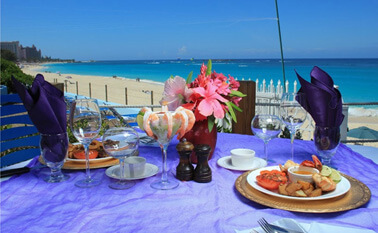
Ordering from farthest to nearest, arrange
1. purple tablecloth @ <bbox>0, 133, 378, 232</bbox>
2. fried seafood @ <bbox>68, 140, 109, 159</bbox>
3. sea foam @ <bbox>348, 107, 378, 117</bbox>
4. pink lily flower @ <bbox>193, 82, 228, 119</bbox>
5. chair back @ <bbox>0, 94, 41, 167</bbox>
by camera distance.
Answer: sea foam @ <bbox>348, 107, 378, 117</bbox>, chair back @ <bbox>0, 94, 41, 167</bbox>, fried seafood @ <bbox>68, 140, 109, 159</bbox>, pink lily flower @ <bbox>193, 82, 228, 119</bbox>, purple tablecloth @ <bbox>0, 133, 378, 232</bbox>

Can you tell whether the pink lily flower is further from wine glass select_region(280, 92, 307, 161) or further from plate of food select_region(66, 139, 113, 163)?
plate of food select_region(66, 139, 113, 163)

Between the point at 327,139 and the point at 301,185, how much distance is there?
404 mm

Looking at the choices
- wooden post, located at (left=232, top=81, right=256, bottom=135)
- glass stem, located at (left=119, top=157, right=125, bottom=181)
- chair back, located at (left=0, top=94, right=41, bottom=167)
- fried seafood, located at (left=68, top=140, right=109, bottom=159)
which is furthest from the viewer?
wooden post, located at (left=232, top=81, right=256, bottom=135)

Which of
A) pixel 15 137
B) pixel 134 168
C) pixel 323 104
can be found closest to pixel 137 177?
Answer: pixel 134 168

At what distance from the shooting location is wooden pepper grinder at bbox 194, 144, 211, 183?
43.5 inches

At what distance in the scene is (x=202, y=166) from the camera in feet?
3.71

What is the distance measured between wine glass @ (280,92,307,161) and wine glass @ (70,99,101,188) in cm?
72

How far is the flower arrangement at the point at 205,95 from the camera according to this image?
4.07 ft

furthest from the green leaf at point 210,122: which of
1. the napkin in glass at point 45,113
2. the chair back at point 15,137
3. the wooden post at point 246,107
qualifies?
the wooden post at point 246,107

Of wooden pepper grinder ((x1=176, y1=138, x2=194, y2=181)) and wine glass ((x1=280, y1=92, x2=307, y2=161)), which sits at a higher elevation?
wine glass ((x1=280, y1=92, x2=307, y2=161))

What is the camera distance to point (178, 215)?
0.88 metres

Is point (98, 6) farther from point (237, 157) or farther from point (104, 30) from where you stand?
point (237, 157)

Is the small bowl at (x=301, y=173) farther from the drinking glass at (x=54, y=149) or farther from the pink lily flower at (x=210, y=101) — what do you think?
the drinking glass at (x=54, y=149)

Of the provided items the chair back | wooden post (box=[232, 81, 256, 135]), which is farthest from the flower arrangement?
wooden post (box=[232, 81, 256, 135])
